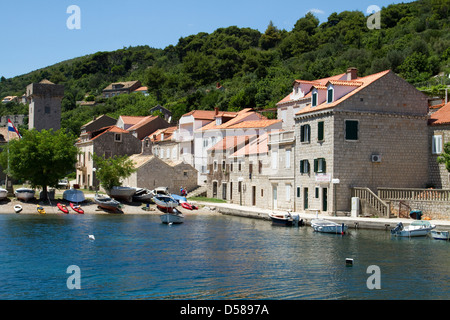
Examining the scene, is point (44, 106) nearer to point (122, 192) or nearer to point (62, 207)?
point (122, 192)

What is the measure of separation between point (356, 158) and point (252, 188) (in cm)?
1638

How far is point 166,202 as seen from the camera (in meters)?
56.3

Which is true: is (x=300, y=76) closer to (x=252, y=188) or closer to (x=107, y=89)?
(x=252, y=188)

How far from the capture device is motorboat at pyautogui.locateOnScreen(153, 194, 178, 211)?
184 feet

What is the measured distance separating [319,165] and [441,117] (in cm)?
1102

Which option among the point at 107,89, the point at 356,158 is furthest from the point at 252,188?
the point at 107,89

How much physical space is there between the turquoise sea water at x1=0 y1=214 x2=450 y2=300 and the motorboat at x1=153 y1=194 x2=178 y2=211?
46.5 ft

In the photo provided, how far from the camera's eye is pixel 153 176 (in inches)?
2667

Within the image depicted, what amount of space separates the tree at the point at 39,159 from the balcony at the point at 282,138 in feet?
71.8

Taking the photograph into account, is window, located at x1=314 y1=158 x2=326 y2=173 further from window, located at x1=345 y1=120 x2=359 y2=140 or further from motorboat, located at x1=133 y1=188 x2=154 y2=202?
motorboat, located at x1=133 y1=188 x2=154 y2=202

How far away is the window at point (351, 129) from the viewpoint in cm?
4353

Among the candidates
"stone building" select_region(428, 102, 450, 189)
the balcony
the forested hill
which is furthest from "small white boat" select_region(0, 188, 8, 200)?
the forested hill

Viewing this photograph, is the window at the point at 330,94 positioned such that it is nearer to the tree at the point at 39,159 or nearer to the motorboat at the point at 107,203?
the motorboat at the point at 107,203
